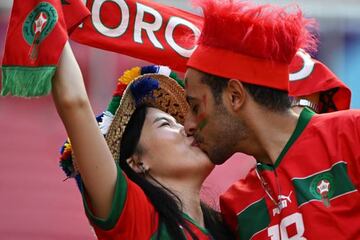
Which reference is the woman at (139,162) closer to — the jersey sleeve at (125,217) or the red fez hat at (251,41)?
the jersey sleeve at (125,217)

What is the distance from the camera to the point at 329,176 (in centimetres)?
280

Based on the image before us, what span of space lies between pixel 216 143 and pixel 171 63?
0.40 m

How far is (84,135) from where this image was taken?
275 cm

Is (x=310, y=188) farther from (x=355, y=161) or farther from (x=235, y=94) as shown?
(x=235, y=94)

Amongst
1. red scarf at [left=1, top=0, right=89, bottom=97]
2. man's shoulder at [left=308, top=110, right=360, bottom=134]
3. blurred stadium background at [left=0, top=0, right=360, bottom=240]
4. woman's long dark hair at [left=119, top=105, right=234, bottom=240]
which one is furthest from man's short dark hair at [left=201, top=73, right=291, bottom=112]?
blurred stadium background at [left=0, top=0, right=360, bottom=240]

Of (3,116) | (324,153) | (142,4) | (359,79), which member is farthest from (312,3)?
(324,153)

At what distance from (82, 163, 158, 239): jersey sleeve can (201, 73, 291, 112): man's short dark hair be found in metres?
0.35

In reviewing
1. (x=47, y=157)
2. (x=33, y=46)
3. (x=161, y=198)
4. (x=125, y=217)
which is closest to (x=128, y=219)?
(x=125, y=217)

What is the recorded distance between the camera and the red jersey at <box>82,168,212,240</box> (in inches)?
113

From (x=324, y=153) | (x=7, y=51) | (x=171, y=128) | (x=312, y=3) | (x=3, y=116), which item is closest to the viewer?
(x=7, y=51)

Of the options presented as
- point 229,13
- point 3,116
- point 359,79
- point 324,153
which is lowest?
point 3,116

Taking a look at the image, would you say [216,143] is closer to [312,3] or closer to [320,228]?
[320,228]

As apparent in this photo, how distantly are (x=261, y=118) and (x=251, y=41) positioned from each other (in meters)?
0.22

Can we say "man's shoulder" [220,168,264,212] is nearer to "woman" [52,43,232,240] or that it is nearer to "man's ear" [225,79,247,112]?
"woman" [52,43,232,240]
